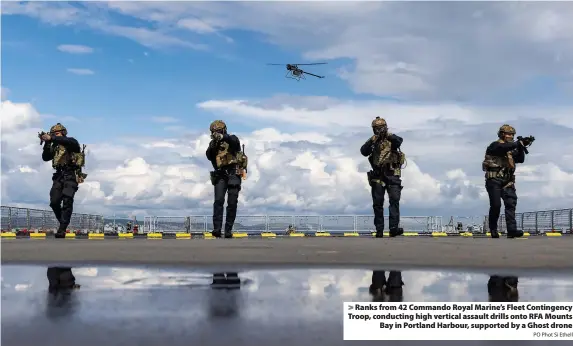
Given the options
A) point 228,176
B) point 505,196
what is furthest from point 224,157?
point 505,196

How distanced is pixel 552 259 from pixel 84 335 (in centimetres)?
502

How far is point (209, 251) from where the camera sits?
6984 mm

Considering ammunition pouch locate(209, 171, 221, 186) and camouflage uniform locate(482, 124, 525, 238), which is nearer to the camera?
camouflage uniform locate(482, 124, 525, 238)

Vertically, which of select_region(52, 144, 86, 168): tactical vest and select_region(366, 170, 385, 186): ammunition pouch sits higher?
select_region(52, 144, 86, 168): tactical vest

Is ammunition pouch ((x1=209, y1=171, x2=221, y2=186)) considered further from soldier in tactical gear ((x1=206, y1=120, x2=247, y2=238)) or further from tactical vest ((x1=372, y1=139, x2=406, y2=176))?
tactical vest ((x1=372, y1=139, x2=406, y2=176))

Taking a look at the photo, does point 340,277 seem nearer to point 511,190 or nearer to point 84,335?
point 84,335

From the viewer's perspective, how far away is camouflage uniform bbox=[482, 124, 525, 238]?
11664 millimetres

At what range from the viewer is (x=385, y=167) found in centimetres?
1194

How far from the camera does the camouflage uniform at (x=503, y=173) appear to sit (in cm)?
1166

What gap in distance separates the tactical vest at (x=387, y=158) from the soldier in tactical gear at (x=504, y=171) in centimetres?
174

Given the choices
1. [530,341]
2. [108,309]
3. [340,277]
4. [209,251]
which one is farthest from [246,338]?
[209,251]

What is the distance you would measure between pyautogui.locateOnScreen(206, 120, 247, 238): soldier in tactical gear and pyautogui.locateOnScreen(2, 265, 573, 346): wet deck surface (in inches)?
243

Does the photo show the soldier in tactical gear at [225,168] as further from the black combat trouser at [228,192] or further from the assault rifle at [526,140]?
the assault rifle at [526,140]
